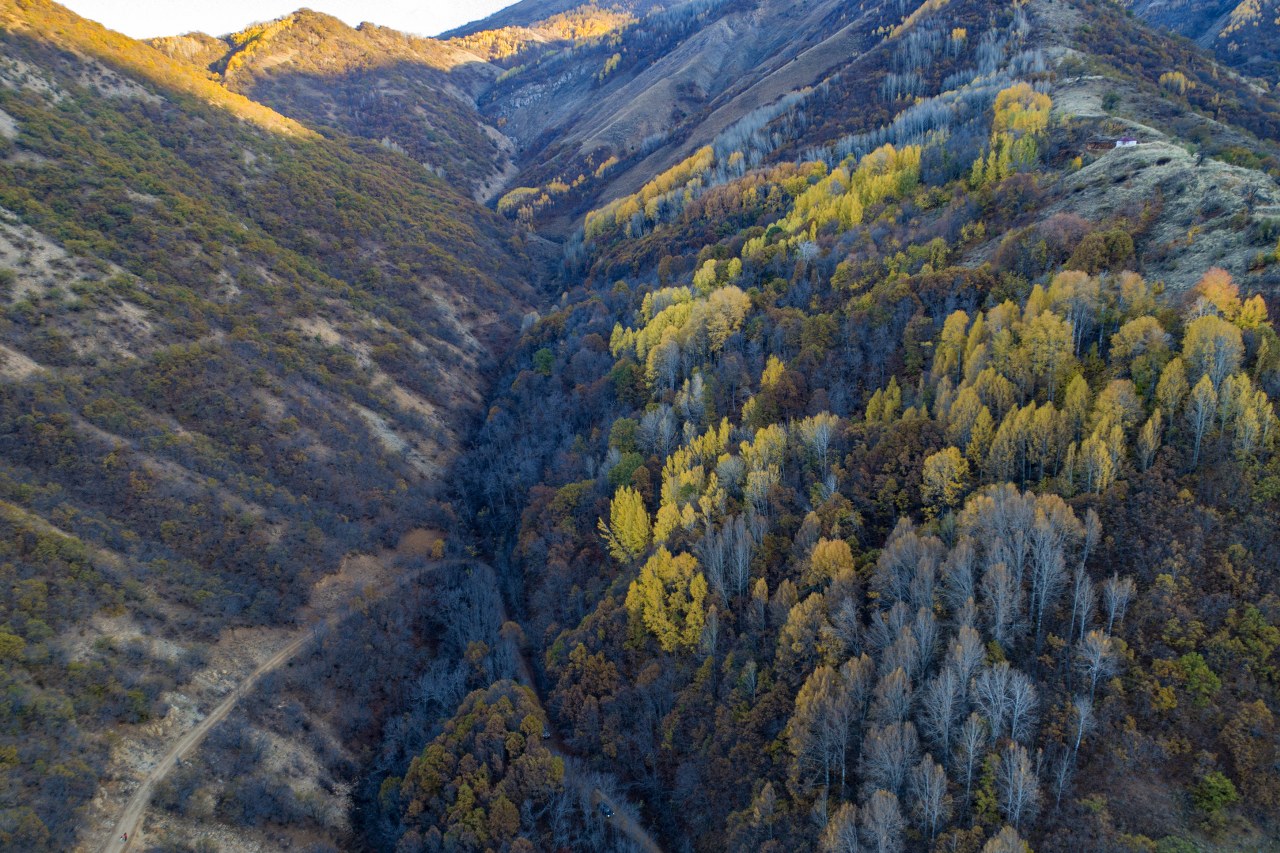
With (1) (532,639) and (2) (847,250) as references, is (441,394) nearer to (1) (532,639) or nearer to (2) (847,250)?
(1) (532,639)

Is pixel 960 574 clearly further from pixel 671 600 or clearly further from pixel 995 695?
pixel 671 600

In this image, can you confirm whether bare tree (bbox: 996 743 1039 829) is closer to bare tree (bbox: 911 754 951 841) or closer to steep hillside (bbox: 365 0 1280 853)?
steep hillside (bbox: 365 0 1280 853)

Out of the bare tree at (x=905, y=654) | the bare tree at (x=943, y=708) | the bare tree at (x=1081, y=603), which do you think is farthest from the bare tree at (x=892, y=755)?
the bare tree at (x=1081, y=603)

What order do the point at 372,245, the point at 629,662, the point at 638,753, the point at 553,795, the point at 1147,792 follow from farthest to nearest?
the point at 372,245, the point at 629,662, the point at 638,753, the point at 553,795, the point at 1147,792

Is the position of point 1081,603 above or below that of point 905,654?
above

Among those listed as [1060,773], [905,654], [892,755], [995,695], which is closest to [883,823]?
[892,755]

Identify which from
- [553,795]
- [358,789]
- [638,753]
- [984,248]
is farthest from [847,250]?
[358,789]
